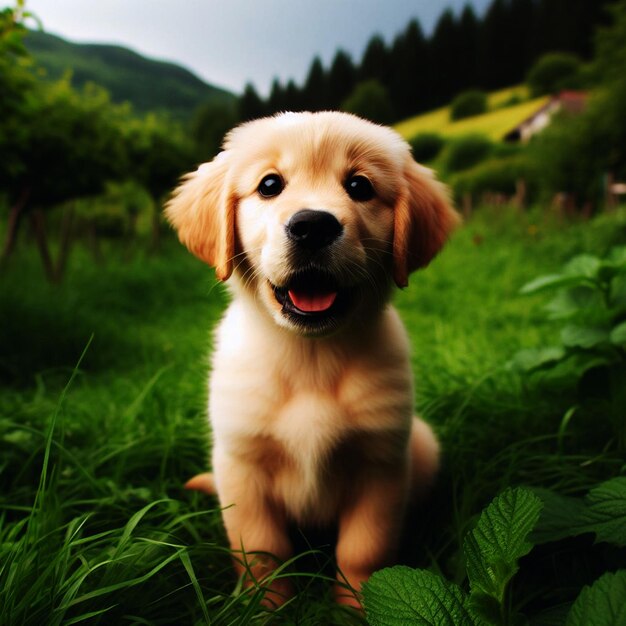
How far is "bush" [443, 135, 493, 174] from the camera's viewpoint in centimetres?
1788

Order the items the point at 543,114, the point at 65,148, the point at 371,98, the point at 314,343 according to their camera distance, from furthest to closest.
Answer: the point at 543,114 < the point at 371,98 < the point at 65,148 < the point at 314,343

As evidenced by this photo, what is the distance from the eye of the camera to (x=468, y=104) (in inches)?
691

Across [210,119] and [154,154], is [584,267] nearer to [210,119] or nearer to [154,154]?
[154,154]

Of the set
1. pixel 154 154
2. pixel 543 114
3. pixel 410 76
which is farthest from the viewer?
pixel 543 114

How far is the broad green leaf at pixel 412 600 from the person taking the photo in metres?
1.00

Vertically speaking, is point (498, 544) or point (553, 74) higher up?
point (553, 74)

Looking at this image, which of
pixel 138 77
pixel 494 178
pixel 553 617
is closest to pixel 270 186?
pixel 553 617

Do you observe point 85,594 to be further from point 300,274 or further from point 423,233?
point 423,233

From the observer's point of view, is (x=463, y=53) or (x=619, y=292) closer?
(x=619, y=292)

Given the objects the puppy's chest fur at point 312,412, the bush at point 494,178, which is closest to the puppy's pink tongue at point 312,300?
the puppy's chest fur at point 312,412

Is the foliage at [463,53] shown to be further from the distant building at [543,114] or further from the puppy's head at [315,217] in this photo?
the puppy's head at [315,217]

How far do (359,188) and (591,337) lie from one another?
3.87 ft

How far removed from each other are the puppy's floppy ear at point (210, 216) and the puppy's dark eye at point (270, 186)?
4.3 inches

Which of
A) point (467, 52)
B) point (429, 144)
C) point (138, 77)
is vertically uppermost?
point (467, 52)
